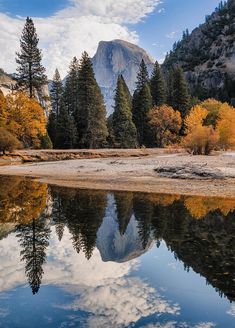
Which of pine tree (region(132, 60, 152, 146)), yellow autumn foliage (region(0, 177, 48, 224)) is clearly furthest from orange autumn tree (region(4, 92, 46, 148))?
pine tree (region(132, 60, 152, 146))

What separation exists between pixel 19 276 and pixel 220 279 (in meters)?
4.45

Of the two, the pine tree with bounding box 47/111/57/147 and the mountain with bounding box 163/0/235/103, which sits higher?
the mountain with bounding box 163/0/235/103

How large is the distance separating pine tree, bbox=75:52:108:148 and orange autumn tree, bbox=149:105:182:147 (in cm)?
1081

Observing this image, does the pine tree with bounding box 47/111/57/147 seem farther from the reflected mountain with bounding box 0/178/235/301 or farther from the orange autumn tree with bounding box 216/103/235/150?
the reflected mountain with bounding box 0/178/235/301

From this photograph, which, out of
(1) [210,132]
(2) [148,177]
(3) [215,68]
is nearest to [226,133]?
(1) [210,132]

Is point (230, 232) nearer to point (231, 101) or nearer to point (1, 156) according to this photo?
point (1, 156)

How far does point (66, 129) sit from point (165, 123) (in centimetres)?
1884

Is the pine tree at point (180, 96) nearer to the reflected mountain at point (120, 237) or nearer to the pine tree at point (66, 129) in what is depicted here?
the pine tree at point (66, 129)

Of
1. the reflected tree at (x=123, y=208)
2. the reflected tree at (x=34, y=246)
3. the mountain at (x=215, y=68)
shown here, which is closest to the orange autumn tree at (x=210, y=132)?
the reflected tree at (x=123, y=208)

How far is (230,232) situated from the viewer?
12680mm

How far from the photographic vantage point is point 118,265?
976 cm

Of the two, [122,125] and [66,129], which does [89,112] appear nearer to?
[66,129]

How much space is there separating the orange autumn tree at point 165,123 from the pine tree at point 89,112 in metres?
10.8

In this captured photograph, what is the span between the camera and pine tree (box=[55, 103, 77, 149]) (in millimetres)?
63066
